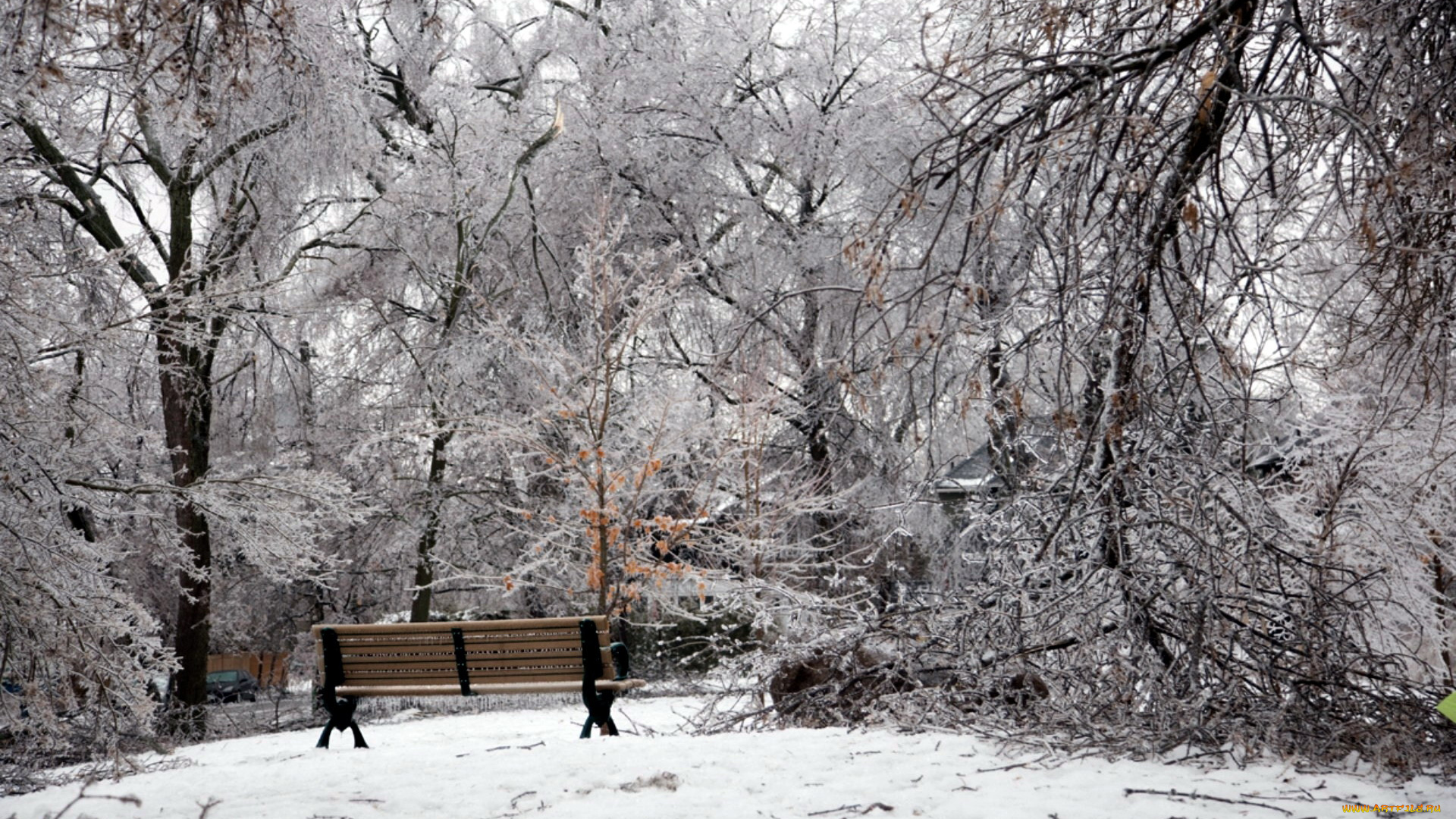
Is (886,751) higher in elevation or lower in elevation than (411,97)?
lower

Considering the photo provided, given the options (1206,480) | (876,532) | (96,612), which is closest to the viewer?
(1206,480)

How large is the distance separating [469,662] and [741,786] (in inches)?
119

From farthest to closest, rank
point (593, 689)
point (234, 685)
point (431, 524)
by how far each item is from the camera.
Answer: point (234, 685) → point (431, 524) → point (593, 689)

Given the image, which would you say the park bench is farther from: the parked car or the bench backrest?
the parked car

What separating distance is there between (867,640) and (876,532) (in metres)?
7.20

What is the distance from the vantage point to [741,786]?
384 cm

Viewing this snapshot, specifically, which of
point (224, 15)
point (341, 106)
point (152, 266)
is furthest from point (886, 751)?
point (152, 266)

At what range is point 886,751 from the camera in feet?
14.3

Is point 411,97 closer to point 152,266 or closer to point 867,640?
point 152,266

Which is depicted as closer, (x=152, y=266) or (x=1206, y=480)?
(x=1206, y=480)

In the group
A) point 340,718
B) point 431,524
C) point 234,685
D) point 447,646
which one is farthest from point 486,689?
point 234,685

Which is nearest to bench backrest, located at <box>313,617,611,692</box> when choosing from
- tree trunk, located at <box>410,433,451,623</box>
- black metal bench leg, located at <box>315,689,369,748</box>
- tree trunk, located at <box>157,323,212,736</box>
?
black metal bench leg, located at <box>315,689,369,748</box>

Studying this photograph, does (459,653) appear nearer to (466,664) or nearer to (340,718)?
(466,664)

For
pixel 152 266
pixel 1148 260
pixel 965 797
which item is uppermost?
pixel 152 266
